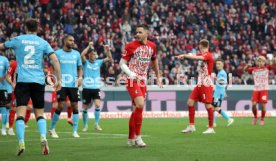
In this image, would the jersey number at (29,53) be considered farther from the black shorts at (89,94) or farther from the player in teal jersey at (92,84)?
the black shorts at (89,94)

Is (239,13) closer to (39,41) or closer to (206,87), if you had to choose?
(206,87)

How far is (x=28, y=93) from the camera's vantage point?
41.7 feet

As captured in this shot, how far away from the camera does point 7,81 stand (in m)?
18.9

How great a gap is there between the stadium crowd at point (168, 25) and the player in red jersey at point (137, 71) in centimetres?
1875

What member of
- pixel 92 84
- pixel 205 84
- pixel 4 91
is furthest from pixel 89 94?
pixel 205 84

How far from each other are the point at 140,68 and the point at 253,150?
3.02 meters

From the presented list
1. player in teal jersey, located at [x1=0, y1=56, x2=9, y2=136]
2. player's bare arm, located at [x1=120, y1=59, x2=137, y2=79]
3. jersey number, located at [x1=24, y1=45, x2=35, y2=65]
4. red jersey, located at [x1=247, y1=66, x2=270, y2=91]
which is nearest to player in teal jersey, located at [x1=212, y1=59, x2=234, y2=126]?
red jersey, located at [x1=247, y1=66, x2=270, y2=91]

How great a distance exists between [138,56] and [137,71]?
0.33 metres

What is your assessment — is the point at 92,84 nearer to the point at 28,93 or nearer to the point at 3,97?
the point at 3,97

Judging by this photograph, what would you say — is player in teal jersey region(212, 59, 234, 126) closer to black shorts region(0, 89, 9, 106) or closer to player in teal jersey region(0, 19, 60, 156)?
black shorts region(0, 89, 9, 106)

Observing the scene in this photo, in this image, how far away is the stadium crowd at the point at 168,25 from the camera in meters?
35.1

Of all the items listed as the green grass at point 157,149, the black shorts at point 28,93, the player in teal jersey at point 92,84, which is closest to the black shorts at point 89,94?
the player in teal jersey at point 92,84

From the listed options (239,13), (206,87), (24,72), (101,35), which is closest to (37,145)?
(24,72)

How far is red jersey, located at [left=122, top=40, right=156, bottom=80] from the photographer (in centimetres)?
1416
